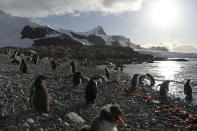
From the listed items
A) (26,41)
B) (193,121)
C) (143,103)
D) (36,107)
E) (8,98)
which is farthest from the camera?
(26,41)

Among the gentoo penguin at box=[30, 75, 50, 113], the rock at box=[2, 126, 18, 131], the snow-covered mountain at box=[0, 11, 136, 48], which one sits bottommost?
the rock at box=[2, 126, 18, 131]

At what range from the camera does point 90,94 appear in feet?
38.0

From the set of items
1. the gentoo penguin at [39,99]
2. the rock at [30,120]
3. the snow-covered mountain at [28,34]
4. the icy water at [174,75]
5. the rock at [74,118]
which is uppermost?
the snow-covered mountain at [28,34]

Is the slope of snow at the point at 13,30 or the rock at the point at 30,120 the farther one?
the slope of snow at the point at 13,30

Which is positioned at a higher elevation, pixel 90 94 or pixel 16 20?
pixel 16 20

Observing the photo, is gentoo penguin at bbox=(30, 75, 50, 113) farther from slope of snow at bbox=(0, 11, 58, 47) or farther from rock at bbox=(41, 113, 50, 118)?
slope of snow at bbox=(0, 11, 58, 47)

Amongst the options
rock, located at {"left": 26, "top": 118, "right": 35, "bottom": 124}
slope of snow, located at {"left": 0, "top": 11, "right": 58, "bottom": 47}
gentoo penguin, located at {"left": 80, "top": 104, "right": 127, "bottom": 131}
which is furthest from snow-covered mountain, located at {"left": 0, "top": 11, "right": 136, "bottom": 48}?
gentoo penguin, located at {"left": 80, "top": 104, "right": 127, "bottom": 131}

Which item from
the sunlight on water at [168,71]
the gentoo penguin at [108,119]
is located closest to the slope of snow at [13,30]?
the sunlight on water at [168,71]

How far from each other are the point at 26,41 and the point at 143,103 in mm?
130373

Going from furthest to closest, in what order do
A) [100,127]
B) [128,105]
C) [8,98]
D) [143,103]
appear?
[143,103] < [128,105] < [8,98] < [100,127]

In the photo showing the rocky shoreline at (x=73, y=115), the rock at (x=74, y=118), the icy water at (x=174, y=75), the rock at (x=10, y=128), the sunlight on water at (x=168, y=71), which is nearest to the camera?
the rock at (x=10, y=128)

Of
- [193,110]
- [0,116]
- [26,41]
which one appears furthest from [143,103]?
[26,41]

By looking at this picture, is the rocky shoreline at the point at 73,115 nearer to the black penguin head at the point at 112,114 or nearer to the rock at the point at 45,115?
the rock at the point at 45,115

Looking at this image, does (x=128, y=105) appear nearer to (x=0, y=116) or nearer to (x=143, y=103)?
(x=143, y=103)
